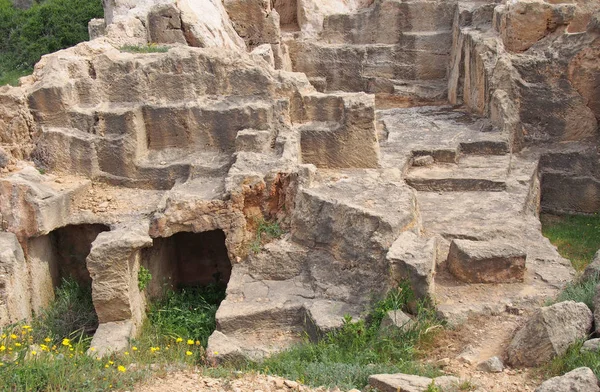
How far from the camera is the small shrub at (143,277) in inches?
295

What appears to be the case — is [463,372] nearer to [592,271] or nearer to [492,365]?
[492,365]

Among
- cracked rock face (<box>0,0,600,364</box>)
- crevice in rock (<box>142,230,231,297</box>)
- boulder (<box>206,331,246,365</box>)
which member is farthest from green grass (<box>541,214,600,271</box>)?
boulder (<box>206,331,246,365</box>)

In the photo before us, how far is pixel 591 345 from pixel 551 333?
0.90 ft

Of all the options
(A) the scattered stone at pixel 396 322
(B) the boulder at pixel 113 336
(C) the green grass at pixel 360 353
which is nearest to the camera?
(C) the green grass at pixel 360 353

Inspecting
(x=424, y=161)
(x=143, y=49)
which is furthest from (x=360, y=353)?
(x=143, y=49)

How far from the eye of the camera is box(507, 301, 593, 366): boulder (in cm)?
544

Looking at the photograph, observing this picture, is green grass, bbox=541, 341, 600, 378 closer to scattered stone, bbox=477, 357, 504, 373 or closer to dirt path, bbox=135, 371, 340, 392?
scattered stone, bbox=477, 357, 504, 373

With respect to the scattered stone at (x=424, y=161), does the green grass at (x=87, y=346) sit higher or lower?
lower

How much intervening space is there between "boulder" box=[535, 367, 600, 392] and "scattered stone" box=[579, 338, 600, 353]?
19.3 inches

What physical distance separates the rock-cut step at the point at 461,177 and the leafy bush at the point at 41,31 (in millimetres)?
13763

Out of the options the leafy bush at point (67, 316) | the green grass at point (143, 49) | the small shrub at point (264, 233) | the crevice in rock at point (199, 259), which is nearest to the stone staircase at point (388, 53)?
the green grass at point (143, 49)

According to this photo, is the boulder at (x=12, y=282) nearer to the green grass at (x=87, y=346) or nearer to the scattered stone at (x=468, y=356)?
the green grass at (x=87, y=346)

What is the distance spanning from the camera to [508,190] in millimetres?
9492

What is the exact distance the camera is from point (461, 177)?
31.8 ft
